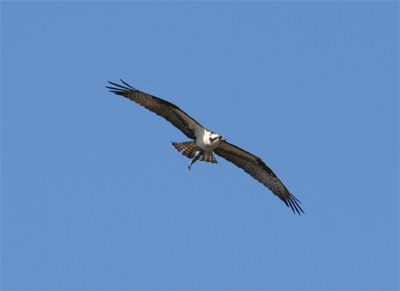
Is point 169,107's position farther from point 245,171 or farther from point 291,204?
point 291,204

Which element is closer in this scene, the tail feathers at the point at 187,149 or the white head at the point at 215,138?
the white head at the point at 215,138

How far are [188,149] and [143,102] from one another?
5.38ft

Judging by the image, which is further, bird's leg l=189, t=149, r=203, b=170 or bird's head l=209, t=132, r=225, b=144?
bird's leg l=189, t=149, r=203, b=170

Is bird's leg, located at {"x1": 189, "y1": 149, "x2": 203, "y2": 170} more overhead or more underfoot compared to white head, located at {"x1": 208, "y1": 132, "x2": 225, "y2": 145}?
more underfoot

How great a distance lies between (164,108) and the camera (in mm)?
17453

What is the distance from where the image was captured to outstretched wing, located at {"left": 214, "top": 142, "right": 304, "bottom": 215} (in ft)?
61.0

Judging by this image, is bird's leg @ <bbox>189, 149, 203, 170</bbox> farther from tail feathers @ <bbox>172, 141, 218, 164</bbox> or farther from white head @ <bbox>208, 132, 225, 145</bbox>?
white head @ <bbox>208, 132, 225, 145</bbox>

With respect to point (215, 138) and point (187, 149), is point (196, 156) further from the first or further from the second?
point (215, 138)

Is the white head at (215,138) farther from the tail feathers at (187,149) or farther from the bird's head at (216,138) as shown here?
the tail feathers at (187,149)

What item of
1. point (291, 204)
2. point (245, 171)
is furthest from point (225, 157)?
point (291, 204)

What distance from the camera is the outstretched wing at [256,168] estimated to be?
18.6 metres

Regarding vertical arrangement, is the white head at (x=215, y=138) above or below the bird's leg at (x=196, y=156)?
above

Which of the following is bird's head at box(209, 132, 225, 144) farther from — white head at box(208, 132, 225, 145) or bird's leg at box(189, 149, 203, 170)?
bird's leg at box(189, 149, 203, 170)

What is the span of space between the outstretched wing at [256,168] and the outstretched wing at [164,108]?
112cm
